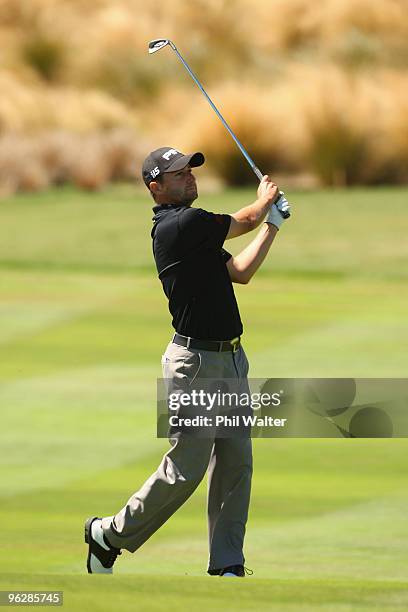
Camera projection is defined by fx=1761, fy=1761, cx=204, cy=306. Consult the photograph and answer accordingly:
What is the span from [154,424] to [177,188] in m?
3.91

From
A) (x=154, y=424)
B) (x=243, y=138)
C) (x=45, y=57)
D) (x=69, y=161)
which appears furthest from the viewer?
(x=45, y=57)

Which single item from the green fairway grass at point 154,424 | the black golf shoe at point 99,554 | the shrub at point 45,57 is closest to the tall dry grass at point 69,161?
the green fairway grass at point 154,424

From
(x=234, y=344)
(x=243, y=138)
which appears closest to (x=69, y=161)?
(x=243, y=138)

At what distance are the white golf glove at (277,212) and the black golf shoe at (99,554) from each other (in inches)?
56.9

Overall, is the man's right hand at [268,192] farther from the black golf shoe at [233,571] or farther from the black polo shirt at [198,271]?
the black golf shoe at [233,571]

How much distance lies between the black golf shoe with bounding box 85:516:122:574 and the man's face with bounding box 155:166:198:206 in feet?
4.55

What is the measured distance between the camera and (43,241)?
22375 mm

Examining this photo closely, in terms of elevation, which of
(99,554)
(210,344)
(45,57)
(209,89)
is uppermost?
(45,57)

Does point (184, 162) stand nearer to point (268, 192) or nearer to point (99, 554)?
point (268, 192)

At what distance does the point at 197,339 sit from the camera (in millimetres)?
7039

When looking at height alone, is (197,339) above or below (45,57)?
below

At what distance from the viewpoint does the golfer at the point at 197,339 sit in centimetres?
701

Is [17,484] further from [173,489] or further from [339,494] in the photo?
[173,489]

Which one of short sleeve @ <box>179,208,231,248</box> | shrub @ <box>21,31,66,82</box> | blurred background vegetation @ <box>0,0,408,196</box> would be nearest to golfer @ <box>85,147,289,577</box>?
short sleeve @ <box>179,208,231,248</box>
